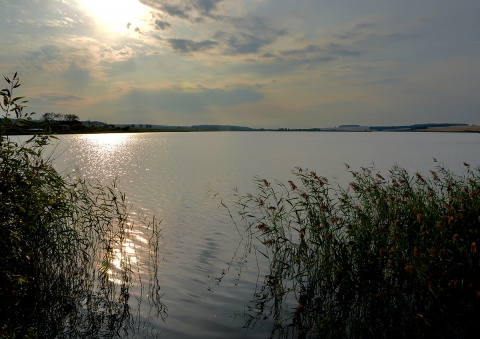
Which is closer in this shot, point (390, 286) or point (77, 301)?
point (390, 286)

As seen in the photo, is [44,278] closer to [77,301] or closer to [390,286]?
[77,301]

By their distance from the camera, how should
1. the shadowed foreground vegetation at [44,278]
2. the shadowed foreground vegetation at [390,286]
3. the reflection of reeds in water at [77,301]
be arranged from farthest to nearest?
the reflection of reeds in water at [77,301], the shadowed foreground vegetation at [390,286], the shadowed foreground vegetation at [44,278]

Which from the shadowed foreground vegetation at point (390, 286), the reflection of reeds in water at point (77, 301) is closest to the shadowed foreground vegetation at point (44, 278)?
the reflection of reeds in water at point (77, 301)

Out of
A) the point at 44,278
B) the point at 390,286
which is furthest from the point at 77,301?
the point at 390,286

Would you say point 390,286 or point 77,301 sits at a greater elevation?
point 390,286

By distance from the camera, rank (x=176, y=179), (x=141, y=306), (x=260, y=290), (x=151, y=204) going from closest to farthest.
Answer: (x=141, y=306), (x=260, y=290), (x=151, y=204), (x=176, y=179)

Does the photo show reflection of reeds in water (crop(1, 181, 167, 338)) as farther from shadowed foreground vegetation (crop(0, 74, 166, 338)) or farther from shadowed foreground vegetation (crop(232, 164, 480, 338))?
shadowed foreground vegetation (crop(232, 164, 480, 338))

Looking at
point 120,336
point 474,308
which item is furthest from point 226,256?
point 474,308

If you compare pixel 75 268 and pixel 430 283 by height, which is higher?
pixel 430 283

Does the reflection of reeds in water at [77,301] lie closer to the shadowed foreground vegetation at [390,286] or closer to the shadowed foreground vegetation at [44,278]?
the shadowed foreground vegetation at [44,278]

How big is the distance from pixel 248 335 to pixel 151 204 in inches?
792

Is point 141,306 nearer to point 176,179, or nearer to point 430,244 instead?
point 430,244

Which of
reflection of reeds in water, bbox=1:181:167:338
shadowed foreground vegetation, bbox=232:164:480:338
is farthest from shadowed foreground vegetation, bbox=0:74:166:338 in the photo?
shadowed foreground vegetation, bbox=232:164:480:338

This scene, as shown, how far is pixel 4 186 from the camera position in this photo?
754 cm
